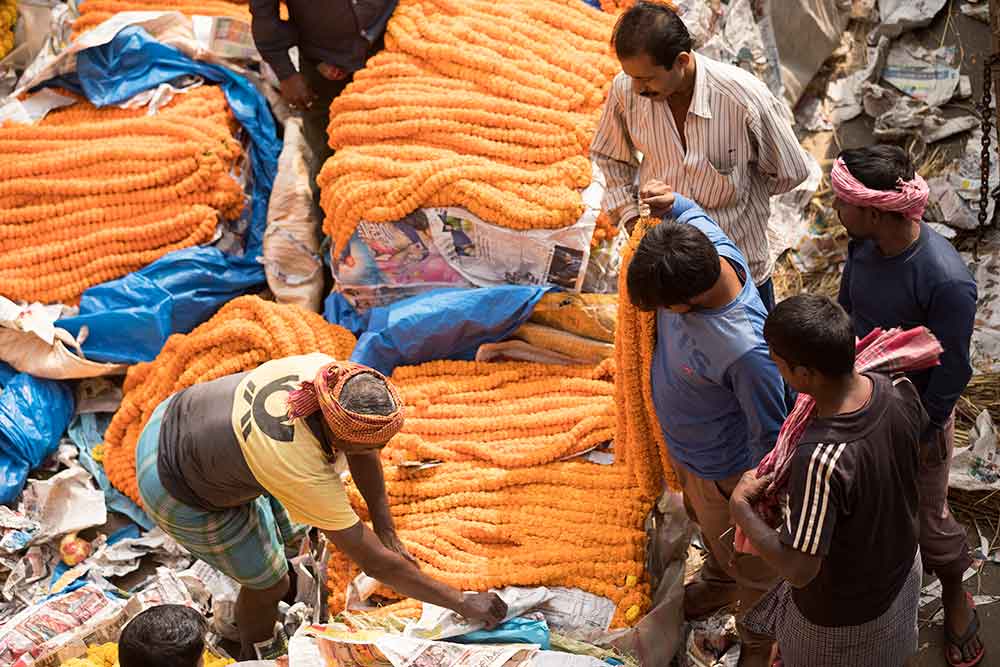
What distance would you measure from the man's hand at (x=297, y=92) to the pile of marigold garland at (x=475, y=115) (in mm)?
278

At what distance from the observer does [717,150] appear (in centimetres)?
330

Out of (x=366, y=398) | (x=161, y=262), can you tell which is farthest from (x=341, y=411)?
(x=161, y=262)

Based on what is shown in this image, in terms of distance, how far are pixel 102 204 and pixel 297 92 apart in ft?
3.25

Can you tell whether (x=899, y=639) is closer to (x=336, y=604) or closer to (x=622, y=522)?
(x=622, y=522)

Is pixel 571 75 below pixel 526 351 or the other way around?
the other way around

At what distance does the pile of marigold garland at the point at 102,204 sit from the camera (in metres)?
4.60

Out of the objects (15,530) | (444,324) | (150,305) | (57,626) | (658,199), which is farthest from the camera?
(150,305)

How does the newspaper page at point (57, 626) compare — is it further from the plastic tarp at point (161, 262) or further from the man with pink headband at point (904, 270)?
the man with pink headband at point (904, 270)

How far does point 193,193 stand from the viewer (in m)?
4.72

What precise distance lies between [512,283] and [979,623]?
2039 millimetres

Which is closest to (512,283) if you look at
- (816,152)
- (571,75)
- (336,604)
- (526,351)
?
(526,351)

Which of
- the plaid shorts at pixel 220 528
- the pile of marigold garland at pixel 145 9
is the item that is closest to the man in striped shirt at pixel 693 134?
the plaid shorts at pixel 220 528

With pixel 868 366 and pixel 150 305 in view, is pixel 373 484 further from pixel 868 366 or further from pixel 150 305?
pixel 150 305

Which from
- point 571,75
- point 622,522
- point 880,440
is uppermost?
point 880,440
